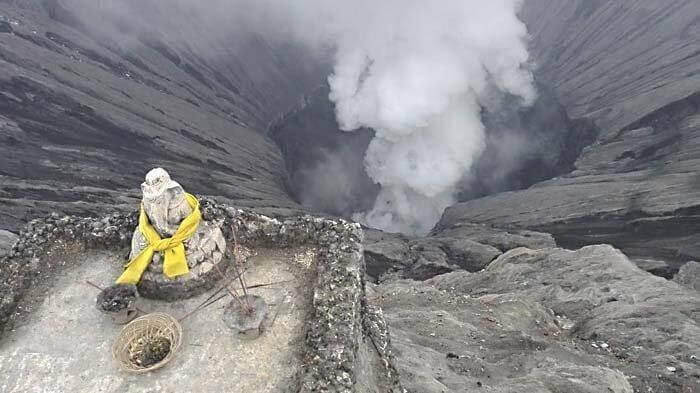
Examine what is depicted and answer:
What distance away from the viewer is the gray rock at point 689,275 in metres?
34.9

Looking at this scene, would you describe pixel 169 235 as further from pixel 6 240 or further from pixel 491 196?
pixel 491 196

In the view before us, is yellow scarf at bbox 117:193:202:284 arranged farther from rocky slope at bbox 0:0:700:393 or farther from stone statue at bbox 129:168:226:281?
rocky slope at bbox 0:0:700:393

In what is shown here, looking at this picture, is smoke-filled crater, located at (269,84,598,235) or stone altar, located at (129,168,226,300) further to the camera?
smoke-filled crater, located at (269,84,598,235)

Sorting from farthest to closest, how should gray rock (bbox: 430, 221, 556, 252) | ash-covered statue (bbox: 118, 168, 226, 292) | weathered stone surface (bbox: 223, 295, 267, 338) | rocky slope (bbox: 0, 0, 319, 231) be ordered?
rocky slope (bbox: 0, 0, 319, 231) → gray rock (bbox: 430, 221, 556, 252) → ash-covered statue (bbox: 118, 168, 226, 292) → weathered stone surface (bbox: 223, 295, 267, 338)

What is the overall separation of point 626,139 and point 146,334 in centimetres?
6268

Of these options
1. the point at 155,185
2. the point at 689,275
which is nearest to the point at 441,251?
the point at 689,275

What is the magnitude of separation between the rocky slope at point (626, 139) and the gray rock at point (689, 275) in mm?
1627

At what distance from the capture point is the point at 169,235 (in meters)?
11.2

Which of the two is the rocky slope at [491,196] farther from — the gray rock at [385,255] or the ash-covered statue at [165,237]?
the ash-covered statue at [165,237]

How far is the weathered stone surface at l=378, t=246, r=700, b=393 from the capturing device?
17156 millimetres

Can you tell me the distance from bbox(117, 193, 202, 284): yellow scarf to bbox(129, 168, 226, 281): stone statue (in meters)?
0.15

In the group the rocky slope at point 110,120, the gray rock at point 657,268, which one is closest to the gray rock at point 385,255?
the rocky slope at point 110,120

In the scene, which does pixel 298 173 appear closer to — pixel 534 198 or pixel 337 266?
pixel 534 198

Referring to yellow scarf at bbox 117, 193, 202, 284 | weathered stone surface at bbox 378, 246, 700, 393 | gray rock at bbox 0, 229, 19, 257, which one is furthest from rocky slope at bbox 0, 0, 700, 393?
gray rock at bbox 0, 229, 19, 257
